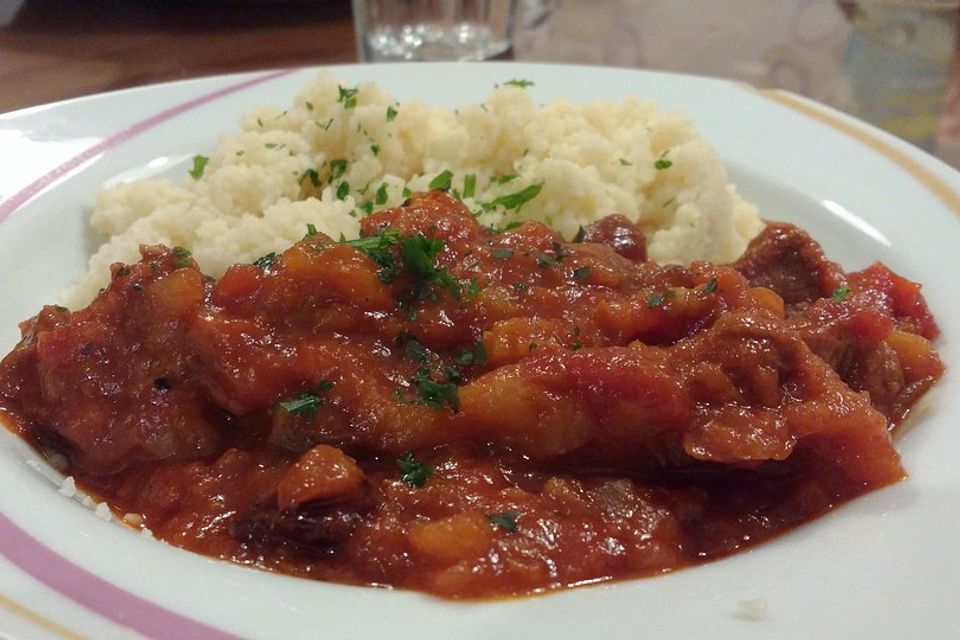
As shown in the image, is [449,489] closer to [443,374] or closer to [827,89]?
[443,374]

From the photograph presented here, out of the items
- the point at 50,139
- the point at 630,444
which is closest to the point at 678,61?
the point at 50,139

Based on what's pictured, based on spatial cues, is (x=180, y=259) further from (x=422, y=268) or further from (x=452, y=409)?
(x=452, y=409)

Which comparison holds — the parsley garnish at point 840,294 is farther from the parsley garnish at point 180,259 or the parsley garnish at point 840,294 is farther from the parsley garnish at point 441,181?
the parsley garnish at point 180,259

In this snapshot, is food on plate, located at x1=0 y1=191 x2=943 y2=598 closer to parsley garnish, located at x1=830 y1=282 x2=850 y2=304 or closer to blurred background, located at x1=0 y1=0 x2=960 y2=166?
parsley garnish, located at x1=830 y1=282 x2=850 y2=304

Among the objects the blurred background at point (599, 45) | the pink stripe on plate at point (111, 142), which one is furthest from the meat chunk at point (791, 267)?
the blurred background at point (599, 45)

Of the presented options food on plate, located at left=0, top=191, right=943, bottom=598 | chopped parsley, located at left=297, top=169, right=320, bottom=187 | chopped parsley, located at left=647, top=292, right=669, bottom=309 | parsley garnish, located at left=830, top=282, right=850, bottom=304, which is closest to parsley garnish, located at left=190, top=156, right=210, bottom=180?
chopped parsley, located at left=297, top=169, right=320, bottom=187
